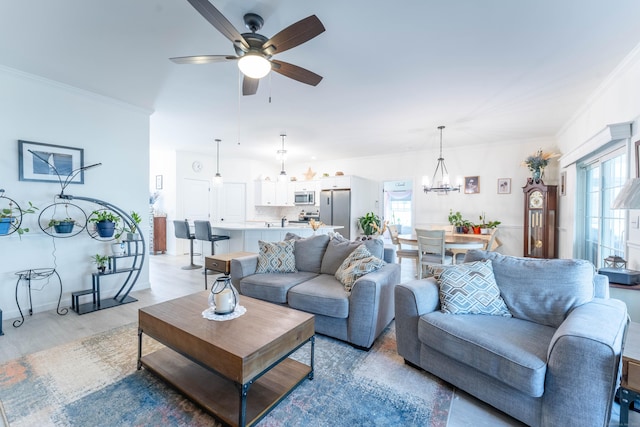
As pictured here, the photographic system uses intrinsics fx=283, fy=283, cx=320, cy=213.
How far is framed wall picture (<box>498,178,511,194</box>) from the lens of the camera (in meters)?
5.61

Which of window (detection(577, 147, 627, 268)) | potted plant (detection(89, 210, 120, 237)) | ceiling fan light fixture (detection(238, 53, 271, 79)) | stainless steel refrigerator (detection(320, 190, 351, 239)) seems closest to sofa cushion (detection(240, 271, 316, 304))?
potted plant (detection(89, 210, 120, 237))

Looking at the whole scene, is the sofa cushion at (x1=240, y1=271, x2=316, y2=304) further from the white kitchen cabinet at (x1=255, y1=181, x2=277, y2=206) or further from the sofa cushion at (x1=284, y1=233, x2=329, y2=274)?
the white kitchen cabinet at (x1=255, y1=181, x2=277, y2=206)

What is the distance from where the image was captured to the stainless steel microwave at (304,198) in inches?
299

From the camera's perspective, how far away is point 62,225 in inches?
121

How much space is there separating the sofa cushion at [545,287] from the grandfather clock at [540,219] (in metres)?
3.65

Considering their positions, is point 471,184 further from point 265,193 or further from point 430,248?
point 265,193

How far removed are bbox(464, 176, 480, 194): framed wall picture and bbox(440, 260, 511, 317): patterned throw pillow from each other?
173 inches

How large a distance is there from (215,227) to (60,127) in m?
2.50

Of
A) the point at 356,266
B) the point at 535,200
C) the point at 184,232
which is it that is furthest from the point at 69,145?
the point at 535,200

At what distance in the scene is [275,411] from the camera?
1.66 metres

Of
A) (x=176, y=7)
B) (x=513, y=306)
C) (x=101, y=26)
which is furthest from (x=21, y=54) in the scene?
(x=513, y=306)

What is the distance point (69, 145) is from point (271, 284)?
2921 millimetres

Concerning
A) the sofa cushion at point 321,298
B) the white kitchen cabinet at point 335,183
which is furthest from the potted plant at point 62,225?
the white kitchen cabinet at point 335,183

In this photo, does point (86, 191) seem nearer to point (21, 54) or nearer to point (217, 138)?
point (21, 54)
